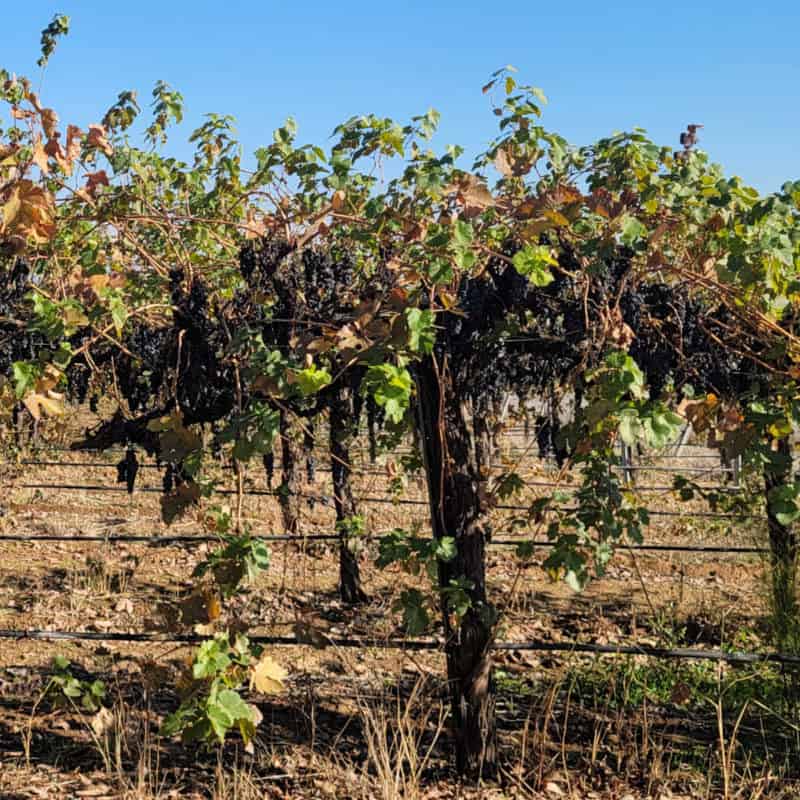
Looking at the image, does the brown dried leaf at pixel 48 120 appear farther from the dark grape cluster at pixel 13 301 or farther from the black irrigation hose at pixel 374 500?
the black irrigation hose at pixel 374 500

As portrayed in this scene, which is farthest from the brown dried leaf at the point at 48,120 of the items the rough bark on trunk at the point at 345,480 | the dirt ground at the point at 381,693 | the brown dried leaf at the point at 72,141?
the dirt ground at the point at 381,693

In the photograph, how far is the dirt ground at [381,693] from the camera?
3791mm

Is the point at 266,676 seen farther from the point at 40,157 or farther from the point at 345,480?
the point at 345,480

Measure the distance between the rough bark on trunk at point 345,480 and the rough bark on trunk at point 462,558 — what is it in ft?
1.11

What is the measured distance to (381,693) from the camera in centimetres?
435

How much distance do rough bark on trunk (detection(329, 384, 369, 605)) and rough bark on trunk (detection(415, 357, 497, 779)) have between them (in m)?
0.34

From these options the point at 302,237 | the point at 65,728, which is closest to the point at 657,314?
the point at 302,237

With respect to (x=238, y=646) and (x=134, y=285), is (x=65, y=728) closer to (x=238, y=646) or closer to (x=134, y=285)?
(x=238, y=646)

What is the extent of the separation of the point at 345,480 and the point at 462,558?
2.11 metres

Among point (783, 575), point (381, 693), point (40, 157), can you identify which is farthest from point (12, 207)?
point (783, 575)

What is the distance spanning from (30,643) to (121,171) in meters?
2.93

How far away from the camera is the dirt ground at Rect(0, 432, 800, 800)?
12.4 ft

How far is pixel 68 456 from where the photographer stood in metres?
12.5

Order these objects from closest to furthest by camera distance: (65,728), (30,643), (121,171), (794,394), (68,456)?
1. (794,394)
2. (121,171)
3. (65,728)
4. (30,643)
5. (68,456)
